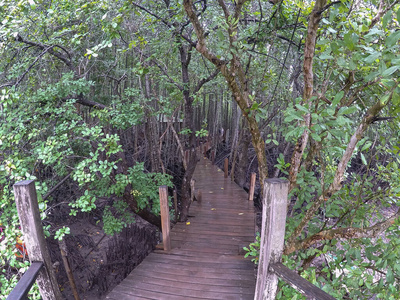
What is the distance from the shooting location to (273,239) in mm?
1601

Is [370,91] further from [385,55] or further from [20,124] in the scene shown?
[20,124]

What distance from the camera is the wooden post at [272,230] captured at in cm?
153

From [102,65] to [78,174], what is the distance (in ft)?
8.78

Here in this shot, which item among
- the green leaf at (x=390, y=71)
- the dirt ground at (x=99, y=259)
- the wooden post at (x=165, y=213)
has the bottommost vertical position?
the dirt ground at (x=99, y=259)

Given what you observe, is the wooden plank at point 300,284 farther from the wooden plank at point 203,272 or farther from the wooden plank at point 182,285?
the wooden plank at point 203,272

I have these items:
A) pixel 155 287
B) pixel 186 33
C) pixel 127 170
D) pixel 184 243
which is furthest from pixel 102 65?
pixel 155 287

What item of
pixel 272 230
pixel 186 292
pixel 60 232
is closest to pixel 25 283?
pixel 60 232

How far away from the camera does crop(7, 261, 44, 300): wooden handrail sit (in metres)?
1.30

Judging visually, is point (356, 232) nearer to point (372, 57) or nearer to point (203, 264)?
point (372, 57)

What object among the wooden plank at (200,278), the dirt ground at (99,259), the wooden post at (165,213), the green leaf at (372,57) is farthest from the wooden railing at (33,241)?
the dirt ground at (99,259)

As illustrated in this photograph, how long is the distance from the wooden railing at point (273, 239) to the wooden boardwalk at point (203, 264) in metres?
0.97

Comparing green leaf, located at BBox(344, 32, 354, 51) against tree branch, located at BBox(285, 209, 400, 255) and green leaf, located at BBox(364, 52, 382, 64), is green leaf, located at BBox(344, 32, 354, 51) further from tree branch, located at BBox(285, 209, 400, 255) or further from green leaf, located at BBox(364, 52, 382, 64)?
tree branch, located at BBox(285, 209, 400, 255)

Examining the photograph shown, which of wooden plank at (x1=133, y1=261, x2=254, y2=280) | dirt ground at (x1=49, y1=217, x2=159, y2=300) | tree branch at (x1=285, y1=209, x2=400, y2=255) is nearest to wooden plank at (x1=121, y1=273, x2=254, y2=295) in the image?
wooden plank at (x1=133, y1=261, x2=254, y2=280)

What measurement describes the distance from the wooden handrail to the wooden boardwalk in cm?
117
